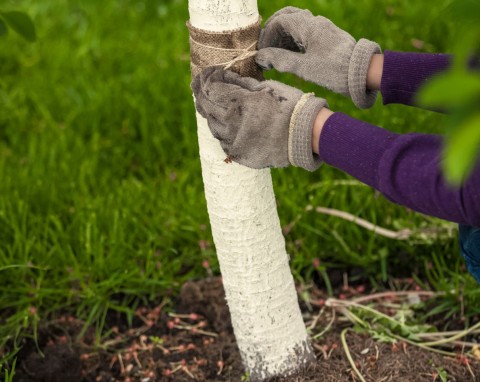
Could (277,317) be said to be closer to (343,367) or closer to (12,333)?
(343,367)

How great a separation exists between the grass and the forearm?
810 mm

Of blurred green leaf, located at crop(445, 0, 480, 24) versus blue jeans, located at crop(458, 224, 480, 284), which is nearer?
blurred green leaf, located at crop(445, 0, 480, 24)

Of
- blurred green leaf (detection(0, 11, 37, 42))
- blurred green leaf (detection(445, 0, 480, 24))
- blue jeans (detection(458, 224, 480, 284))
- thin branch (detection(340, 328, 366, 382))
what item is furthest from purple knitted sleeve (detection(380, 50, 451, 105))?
blurred green leaf (detection(0, 11, 37, 42))

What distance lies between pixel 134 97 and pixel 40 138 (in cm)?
40

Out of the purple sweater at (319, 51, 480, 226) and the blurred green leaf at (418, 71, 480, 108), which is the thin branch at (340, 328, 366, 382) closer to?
the purple sweater at (319, 51, 480, 226)

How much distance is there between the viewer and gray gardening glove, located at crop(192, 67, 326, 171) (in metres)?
1.35

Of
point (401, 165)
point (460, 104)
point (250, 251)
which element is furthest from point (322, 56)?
point (460, 104)

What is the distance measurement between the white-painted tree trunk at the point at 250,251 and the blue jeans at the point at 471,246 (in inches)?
15.4

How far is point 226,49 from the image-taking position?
149 centimetres

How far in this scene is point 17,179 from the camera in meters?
2.59

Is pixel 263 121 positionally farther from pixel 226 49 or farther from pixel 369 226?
pixel 369 226

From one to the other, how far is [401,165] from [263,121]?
0.25 m

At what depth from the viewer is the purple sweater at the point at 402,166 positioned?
4.05 ft

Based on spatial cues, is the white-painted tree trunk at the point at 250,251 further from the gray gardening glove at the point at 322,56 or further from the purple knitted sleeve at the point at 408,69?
the purple knitted sleeve at the point at 408,69
